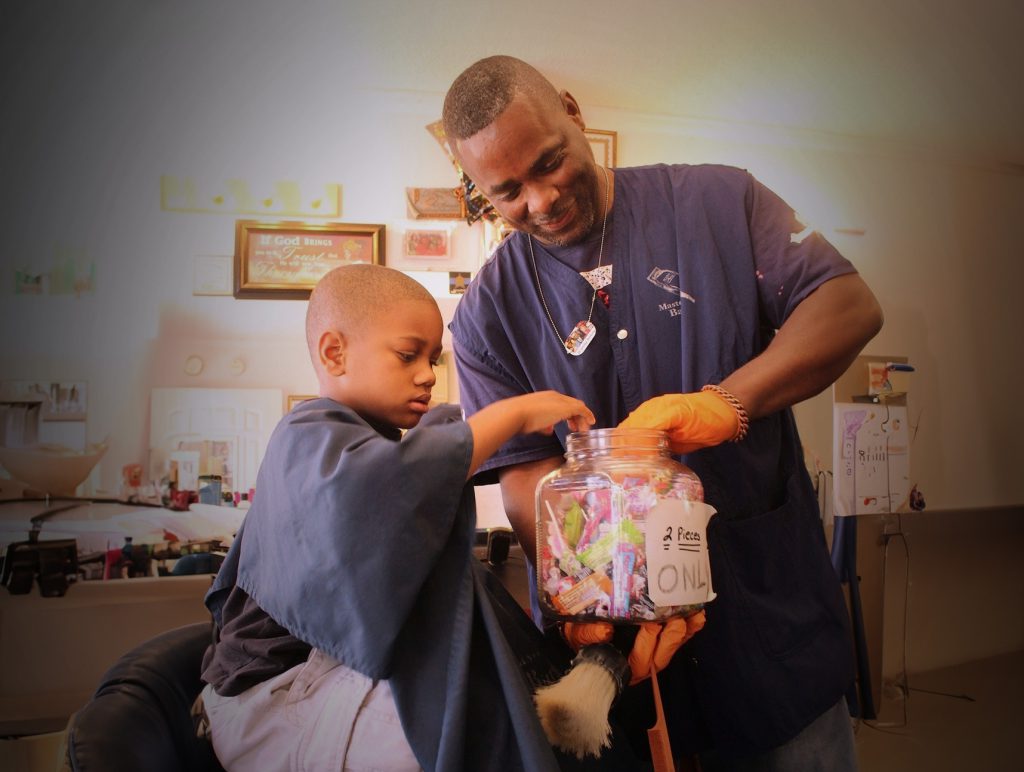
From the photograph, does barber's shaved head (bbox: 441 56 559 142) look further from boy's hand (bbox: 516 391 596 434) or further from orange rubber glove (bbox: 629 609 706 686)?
orange rubber glove (bbox: 629 609 706 686)

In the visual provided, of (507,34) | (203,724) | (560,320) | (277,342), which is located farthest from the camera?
(277,342)

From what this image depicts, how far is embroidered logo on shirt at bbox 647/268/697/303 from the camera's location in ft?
3.41

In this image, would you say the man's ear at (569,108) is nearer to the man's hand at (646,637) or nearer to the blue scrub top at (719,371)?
the blue scrub top at (719,371)

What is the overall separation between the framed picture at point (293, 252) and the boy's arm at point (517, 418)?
1.25 meters

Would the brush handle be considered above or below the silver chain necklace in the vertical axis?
below

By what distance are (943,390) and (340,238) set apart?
7.11 feet

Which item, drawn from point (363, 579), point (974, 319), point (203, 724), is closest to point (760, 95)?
point (974, 319)

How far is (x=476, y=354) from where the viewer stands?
1158 mm

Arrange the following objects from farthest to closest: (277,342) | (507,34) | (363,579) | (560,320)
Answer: (277,342) → (507,34) → (560,320) → (363,579)

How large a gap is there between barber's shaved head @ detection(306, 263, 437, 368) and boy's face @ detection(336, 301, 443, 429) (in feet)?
0.05

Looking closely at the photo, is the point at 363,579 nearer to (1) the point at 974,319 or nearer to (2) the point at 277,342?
(2) the point at 277,342

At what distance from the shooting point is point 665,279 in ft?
3.43

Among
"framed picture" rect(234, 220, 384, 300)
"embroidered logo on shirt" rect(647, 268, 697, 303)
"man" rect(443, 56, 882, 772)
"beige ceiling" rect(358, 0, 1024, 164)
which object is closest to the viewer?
"man" rect(443, 56, 882, 772)

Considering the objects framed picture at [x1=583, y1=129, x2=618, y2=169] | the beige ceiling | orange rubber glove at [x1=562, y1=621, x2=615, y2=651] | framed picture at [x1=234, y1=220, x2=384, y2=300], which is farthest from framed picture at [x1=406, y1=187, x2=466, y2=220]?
orange rubber glove at [x1=562, y1=621, x2=615, y2=651]
